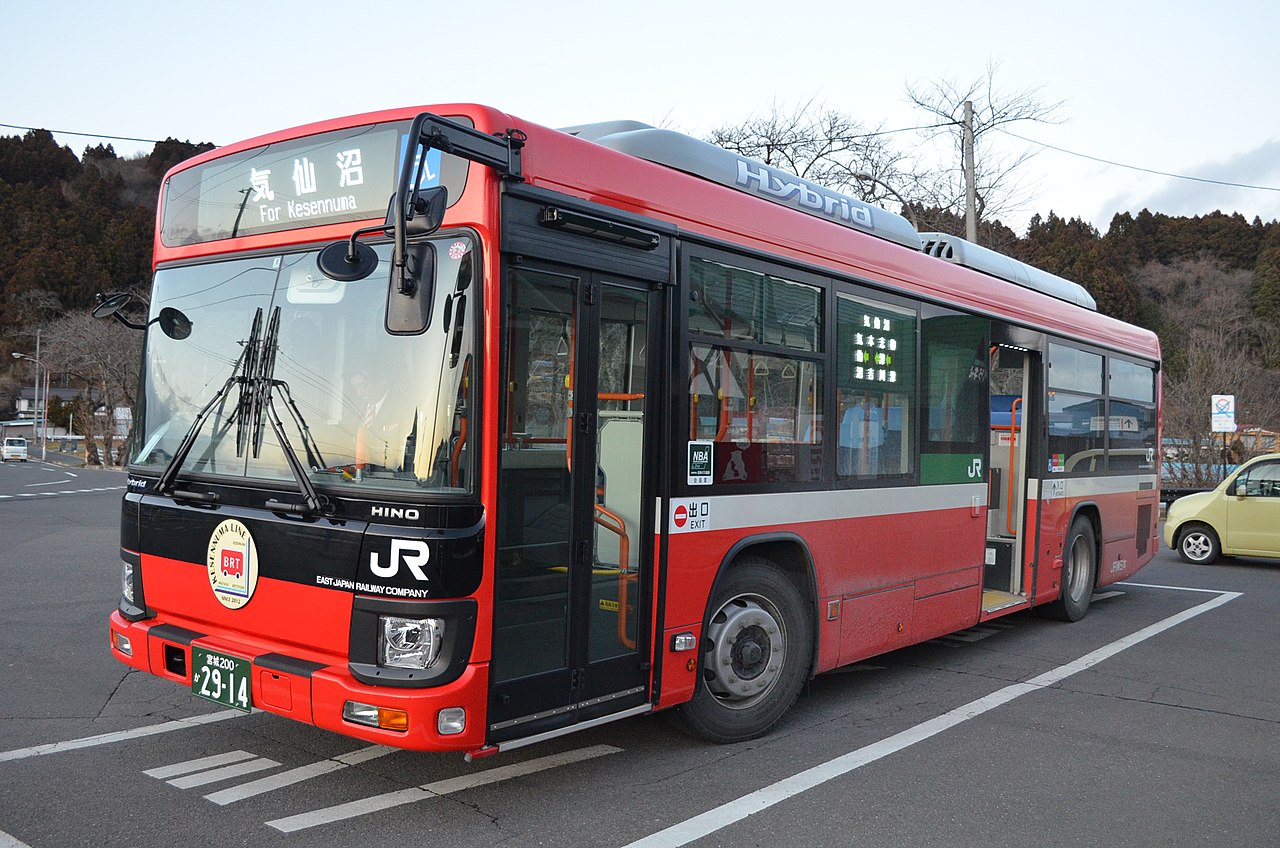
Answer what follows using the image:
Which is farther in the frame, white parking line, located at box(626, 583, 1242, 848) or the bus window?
the bus window

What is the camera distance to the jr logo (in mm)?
3842

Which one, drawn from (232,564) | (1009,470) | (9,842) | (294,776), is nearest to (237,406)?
(232,564)

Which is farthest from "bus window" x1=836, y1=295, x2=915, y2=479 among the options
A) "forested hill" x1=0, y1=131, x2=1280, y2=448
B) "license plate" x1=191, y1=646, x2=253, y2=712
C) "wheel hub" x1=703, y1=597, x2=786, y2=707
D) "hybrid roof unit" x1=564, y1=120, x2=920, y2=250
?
"forested hill" x1=0, y1=131, x2=1280, y2=448

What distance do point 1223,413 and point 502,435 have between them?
19.8 metres

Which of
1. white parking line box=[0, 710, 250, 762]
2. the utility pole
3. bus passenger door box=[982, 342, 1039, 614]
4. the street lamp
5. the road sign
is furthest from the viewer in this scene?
the street lamp

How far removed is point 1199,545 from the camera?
47.2ft

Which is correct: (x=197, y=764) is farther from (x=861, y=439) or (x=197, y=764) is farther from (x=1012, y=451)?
(x=1012, y=451)

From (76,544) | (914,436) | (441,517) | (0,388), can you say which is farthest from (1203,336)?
(0,388)

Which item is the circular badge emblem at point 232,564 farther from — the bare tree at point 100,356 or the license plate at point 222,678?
the bare tree at point 100,356

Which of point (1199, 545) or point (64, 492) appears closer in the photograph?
point (1199, 545)

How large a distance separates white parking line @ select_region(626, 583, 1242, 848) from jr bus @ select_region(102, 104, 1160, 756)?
54cm

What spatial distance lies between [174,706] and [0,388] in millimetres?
84349

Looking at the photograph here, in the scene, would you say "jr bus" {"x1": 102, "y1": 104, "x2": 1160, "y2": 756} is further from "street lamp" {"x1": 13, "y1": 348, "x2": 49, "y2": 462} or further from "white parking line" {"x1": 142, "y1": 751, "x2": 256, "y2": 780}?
"street lamp" {"x1": 13, "y1": 348, "x2": 49, "y2": 462}

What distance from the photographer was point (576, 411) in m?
4.37
